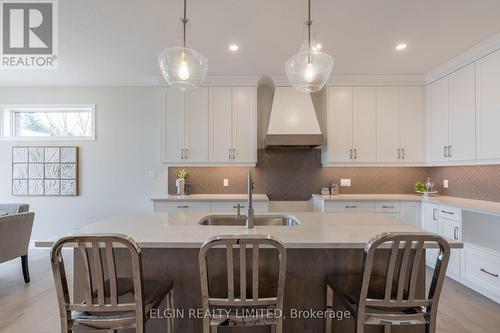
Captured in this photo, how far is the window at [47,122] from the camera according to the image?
4.42 metres

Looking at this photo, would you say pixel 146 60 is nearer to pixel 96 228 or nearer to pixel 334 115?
pixel 96 228

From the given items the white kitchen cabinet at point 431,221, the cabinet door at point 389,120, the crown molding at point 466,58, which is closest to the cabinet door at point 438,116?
the crown molding at point 466,58

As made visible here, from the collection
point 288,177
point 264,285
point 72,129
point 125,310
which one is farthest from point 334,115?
point 72,129

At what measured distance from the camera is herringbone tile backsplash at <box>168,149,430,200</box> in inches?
167

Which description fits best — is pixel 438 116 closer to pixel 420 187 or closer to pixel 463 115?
pixel 463 115

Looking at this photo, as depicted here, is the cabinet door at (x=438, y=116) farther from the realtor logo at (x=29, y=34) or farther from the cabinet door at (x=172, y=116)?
the realtor logo at (x=29, y=34)

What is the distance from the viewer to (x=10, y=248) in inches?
113

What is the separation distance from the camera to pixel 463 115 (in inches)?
127

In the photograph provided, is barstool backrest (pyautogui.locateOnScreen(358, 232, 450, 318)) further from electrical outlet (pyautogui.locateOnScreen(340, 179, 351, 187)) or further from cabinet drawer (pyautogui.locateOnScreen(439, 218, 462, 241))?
electrical outlet (pyautogui.locateOnScreen(340, 179, 351, 187))

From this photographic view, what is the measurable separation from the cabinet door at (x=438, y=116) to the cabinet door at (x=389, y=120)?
0.42m

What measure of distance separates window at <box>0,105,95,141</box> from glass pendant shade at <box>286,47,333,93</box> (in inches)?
150

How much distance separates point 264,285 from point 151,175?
11.2 ft

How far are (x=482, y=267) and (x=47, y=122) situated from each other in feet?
21.0

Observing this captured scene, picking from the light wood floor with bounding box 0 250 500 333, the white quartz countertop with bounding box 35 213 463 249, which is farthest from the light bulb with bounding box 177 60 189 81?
the light wood floor with bounding box 0 250 500 333
